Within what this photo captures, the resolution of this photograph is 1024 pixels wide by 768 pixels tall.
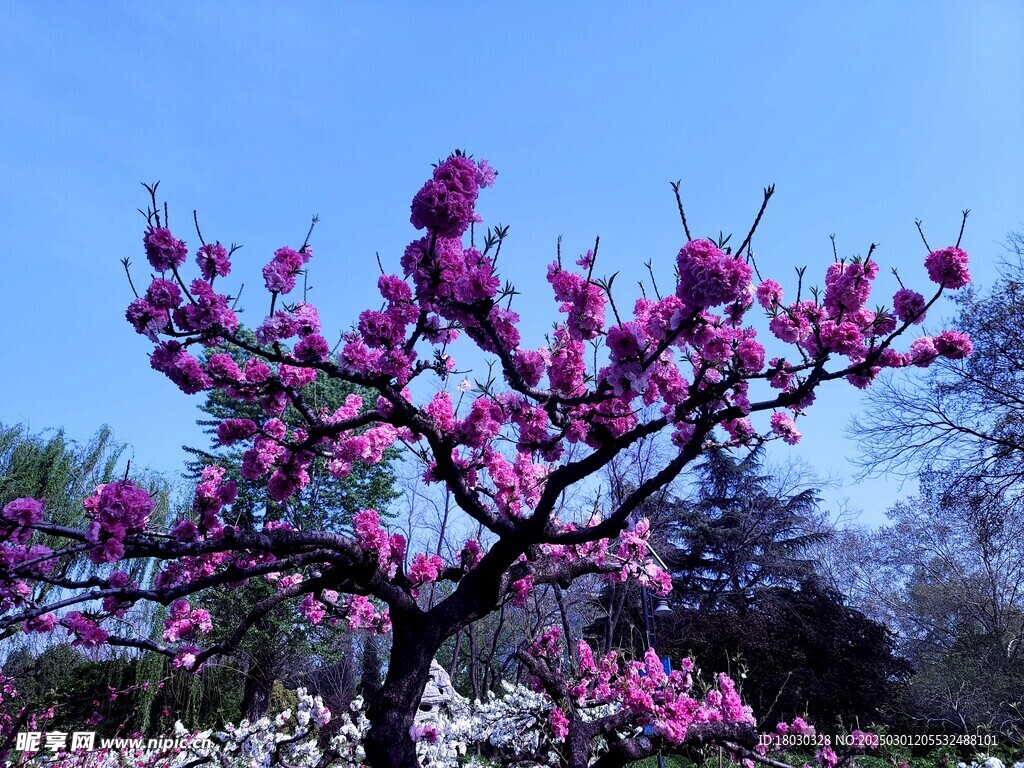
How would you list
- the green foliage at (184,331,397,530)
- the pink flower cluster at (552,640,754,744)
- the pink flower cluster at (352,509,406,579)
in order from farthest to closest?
the green foliage at (184,331,397,530) → the pink flower cluster at (552,640,754,744) → the pink flower cluster at (352,509,406,579)

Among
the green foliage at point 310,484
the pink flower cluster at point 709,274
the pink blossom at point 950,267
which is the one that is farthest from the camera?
the green foliage at point 310,484

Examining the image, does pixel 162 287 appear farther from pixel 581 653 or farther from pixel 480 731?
pixel 480 731

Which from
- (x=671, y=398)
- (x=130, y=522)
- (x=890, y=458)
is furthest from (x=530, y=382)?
(x=890, y=458)

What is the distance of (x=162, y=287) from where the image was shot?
163 inches

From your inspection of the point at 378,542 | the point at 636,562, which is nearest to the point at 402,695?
the point at 378,542

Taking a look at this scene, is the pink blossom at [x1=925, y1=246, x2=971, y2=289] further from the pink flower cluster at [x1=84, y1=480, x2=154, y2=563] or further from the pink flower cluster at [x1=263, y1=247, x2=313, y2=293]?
the pink flower cluster at [x1=84, y1=480, x2=154, y2=563]

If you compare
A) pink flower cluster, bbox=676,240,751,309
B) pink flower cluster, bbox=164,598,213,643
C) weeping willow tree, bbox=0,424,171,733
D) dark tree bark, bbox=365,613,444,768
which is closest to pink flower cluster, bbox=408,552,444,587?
dark tree bark, bbox=365,613,444,768

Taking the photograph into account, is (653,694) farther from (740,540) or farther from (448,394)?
(740,540)

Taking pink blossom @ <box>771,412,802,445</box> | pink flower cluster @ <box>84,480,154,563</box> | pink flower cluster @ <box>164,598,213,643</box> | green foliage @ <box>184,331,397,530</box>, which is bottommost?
pink flower cluster @ <box>164,598,213,643</box>

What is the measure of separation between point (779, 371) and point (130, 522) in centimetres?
430

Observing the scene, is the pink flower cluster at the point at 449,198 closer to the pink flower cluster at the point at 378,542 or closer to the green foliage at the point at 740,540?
the pink flower cluster at the point at 378,542

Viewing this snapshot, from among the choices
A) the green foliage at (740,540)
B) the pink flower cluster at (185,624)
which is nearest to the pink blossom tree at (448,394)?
the pink flower cluster at (185,624)

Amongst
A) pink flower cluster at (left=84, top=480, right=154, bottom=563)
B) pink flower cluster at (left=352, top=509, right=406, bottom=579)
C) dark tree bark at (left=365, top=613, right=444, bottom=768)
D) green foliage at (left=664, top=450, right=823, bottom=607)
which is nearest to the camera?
pink flower cluster at (left=84, top=480, right=154, bottom=563)

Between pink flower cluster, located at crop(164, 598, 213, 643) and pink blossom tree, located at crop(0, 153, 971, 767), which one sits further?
pink flower cluster, located at crop(164, 598, 213, 643)
